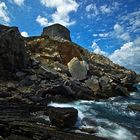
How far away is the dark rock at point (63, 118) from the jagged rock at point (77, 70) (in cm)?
3507

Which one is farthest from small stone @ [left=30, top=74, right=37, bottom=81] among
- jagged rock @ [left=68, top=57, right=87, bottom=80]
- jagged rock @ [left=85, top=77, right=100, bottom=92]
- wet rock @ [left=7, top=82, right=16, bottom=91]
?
jagged rock @ [left=68, top=57, right=87, bottom=80]

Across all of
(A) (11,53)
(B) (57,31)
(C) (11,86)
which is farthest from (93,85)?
(B) (57,31)

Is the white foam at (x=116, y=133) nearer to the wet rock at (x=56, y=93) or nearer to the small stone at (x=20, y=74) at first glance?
the wet rock at (x=56, y=93)

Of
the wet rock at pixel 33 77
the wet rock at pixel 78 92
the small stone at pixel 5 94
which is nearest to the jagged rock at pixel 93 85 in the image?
the wet rock at pixel 78 92

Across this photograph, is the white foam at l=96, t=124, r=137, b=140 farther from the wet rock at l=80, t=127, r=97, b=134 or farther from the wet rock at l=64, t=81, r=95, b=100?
the wet rock at l=64, t=81, r=95, b=100

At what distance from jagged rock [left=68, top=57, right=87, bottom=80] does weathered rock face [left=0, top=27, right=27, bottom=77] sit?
1224cm

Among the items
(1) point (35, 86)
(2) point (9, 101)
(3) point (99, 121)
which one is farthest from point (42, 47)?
(3) point (99, 121)

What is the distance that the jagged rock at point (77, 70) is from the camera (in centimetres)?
6231

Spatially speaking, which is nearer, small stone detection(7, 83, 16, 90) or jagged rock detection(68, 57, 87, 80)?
small stone detection(7, 83, 16, 90)

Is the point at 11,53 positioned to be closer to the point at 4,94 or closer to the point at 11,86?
the point at 11,86

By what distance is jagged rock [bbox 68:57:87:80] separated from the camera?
204 feet

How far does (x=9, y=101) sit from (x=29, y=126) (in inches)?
Answer: 466

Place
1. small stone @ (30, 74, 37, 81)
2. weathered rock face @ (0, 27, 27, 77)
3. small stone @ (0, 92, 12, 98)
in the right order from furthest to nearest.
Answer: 1. weathered rock face @ (0, 27, 27, 77)
2. small stone @ (30, 74, 37, 81)
3. small stone @ (0, 92, 12, 98)

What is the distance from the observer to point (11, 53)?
5134 cm
